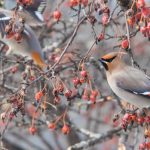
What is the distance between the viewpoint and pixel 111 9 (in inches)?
108

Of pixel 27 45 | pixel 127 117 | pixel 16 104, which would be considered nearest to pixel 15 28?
pixel 16 104

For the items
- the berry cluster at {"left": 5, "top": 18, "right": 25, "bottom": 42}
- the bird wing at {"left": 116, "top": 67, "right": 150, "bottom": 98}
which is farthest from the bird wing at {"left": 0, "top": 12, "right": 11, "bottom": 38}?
the bird wing at {"left": 116, "top": 67, "right": 150, "bottom": 98}

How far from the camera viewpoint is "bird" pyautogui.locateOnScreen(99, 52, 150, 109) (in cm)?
308

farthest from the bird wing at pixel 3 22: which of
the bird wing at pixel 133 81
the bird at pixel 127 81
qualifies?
the bird wing at pixel 133 81

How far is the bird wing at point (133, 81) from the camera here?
3109 millimetres

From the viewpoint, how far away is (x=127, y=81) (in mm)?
3252

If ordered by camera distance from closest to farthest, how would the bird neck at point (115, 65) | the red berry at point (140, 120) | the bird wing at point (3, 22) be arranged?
the red berry at point (140, 120) < the bird neck at point (115, 65) < the bird wing at point (3, 22)

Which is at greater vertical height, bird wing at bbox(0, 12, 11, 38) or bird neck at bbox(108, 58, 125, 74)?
bird wing at bbox(0, 12, 11, 38)

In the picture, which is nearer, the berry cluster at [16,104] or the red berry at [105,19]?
the red berry at [105,19]

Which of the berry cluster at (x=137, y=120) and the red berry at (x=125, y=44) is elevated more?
the red berry at (x=125, y=44)

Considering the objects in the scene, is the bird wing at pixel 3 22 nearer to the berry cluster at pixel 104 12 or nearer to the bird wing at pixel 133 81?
the bird wing at pixel 133 81

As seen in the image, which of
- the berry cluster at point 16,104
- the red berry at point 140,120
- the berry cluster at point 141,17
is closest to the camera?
the berry cluster at point 141,17

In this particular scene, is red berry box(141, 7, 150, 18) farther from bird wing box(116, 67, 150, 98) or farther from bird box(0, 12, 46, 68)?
bird box(0, 12, 46, 68)

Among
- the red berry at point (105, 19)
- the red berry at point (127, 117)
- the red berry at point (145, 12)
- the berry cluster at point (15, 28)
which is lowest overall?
the red berry at point (127, 117)
